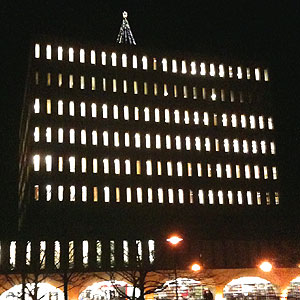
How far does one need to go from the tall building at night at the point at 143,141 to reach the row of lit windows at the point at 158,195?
0.56 ft

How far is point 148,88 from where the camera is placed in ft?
343

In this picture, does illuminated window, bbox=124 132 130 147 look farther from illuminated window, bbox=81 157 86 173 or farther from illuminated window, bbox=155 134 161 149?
illuminated window, bbox=81 157 86 173

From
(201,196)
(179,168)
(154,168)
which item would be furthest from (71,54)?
(201,196)

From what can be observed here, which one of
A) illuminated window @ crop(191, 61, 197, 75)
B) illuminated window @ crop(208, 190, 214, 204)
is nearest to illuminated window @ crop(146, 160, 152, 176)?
illuminated window @ crop(208, 190, 214, 204)

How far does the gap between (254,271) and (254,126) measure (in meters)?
39.3

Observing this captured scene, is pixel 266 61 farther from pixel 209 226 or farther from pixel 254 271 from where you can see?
pixel 254 271

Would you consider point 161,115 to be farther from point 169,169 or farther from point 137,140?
point 169,169

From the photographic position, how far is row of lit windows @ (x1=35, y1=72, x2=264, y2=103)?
99.3 metres

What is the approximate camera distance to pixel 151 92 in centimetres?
10444

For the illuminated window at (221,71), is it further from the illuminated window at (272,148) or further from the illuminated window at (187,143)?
the illuminated window at (272,148)

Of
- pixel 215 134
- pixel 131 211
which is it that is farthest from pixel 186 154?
pixel 131 211

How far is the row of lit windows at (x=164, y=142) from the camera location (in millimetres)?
96875

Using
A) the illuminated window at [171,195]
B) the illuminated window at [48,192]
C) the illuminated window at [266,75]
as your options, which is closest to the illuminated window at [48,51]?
the illuminated window at [48,192]

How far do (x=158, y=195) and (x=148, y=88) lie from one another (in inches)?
742
